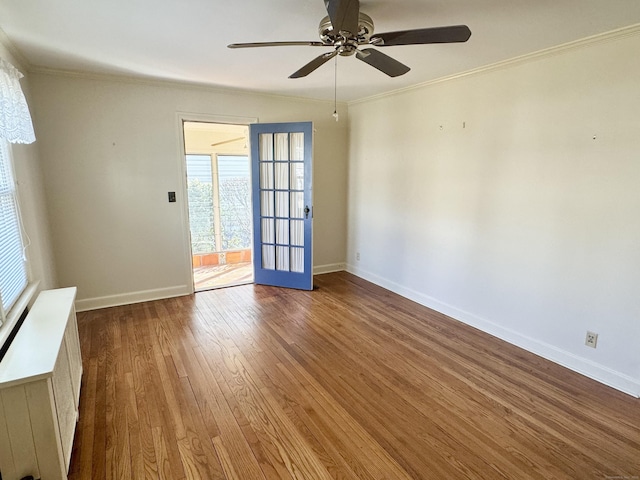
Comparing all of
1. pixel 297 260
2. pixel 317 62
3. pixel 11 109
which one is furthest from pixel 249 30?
pixel 297 260

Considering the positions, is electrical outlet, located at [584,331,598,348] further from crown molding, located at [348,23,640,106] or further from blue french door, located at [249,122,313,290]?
blue french door, located at [249,122,313,290]

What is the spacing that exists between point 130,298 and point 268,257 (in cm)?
170

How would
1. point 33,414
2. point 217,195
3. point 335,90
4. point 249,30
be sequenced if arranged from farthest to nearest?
point 217,195 < point 335,90 < point 249,30 < point 33,414

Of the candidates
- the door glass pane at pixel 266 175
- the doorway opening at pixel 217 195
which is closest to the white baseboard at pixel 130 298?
the door glass pane at pixel 266 175

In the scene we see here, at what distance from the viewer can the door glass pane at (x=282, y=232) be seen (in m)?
4.52

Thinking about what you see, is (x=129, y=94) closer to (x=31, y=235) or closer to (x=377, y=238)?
(x=31, y=235)

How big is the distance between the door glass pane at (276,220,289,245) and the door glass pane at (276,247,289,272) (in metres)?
0.09

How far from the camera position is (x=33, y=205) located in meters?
2.91

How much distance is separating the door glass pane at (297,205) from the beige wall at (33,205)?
2.58 meters

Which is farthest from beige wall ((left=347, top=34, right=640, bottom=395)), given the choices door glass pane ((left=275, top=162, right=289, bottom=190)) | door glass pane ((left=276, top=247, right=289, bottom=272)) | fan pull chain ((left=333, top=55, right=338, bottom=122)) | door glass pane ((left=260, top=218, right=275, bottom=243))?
door glass pane ((left=260, top=218, right=275, bottom=243))

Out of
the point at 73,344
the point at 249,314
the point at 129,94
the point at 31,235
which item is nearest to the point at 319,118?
the point at 129,94

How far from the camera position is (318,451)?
187 cm

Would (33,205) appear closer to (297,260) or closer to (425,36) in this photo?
(297,260)

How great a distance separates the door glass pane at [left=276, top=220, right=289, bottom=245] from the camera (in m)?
4.52
